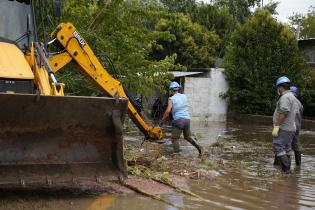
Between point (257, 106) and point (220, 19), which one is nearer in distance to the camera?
point (257, 106)

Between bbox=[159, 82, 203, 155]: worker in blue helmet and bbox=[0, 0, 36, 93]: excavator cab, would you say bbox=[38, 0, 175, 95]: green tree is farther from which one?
bbox=[0, 0, 36, 93]: excavator cab

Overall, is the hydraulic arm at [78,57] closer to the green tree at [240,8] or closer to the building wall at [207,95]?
the building wall at [207,95]

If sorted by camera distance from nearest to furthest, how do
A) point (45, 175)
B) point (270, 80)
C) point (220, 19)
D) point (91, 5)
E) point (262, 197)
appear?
point (45, 175) → point (262, 197) → point (91, 5) → point (270, 80) → point (220, 19)

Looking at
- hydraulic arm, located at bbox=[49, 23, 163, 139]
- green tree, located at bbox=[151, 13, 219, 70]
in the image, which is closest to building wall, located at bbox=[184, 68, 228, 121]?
green tree, located at bbox=[151, 13, 219, 70]

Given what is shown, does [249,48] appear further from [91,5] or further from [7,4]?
[7,4]

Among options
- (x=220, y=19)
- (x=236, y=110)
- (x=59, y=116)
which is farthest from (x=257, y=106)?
(x=59, y=116)

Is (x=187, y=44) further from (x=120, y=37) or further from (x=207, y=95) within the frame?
(x=120, y=37)

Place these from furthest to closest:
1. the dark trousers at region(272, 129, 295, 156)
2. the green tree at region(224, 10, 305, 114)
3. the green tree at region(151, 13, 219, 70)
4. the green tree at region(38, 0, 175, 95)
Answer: the green tree at region(151, 13, 219, 70)
the green tree at region(224, 10, 305, 114)
the green tree at region(38, 0, 175, 95)
the dark trousers at region(272, 129, 295, 156)

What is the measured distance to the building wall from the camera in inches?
1086

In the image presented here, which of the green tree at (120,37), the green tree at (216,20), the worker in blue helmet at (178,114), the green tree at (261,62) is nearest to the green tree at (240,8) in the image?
the green tree at (216,20)

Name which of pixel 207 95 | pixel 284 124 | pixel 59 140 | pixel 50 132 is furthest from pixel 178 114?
pixel 207 95

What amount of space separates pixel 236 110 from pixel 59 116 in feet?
72.9

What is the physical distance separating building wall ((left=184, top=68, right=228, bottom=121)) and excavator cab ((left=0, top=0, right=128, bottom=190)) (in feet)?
66.7

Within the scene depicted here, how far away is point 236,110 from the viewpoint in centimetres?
2812
